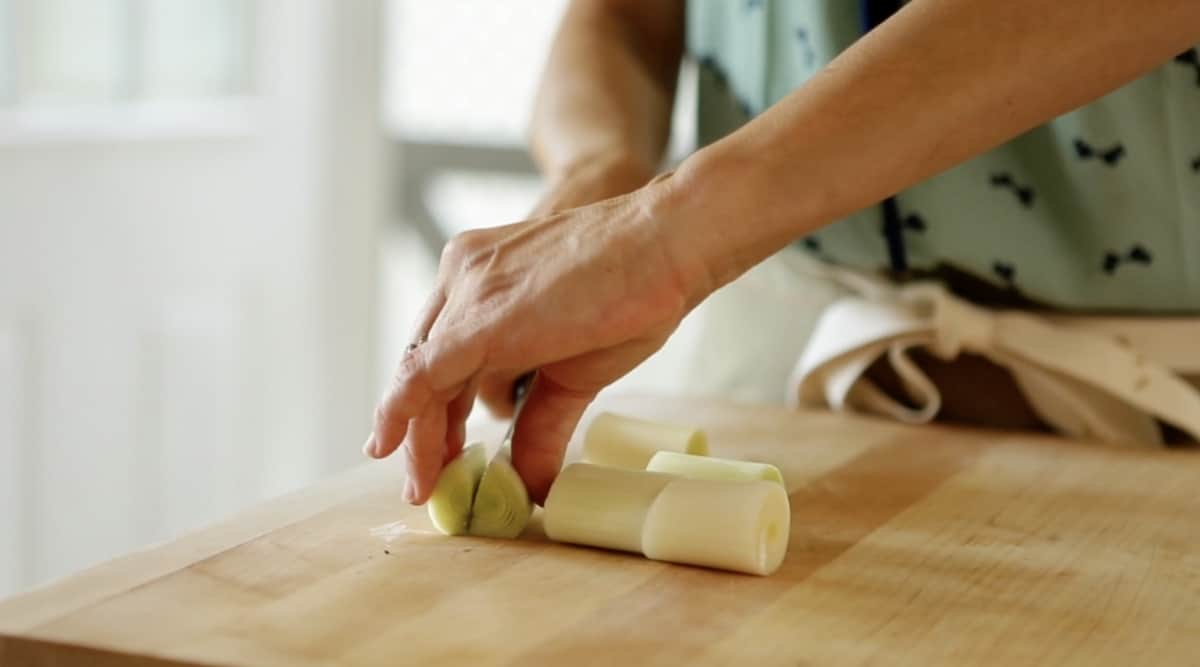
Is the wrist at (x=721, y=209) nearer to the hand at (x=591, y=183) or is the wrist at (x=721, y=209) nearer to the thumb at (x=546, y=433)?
the thumb at (x=546, y=433)

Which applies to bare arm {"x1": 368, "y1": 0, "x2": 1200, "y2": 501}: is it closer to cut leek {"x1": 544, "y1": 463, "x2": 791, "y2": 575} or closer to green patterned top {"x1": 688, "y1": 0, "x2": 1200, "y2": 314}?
cut leek {"x1": 544, "y1": 463, "x2": 791, "y2": 575}

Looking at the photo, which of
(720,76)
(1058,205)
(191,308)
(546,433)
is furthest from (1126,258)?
(191,308)

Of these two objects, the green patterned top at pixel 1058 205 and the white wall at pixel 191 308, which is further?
the white wall at pixel 191 308

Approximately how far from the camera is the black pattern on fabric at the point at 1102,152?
1.09 metres

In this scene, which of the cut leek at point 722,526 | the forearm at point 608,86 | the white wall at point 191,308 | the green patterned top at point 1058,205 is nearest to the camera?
the cut leek at point 722,526

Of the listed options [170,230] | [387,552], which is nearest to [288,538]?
[387,552]

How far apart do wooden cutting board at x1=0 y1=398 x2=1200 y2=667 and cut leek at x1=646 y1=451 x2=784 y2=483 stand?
4cm

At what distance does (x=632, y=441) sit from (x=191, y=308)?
1446mm

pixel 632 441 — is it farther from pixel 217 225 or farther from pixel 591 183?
pixel 217 225

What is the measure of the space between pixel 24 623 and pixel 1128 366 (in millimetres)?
799

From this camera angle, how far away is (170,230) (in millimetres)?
2211

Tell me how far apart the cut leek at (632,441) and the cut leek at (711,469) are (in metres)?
0.05

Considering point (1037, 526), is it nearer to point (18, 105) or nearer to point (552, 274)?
point (552, 274)

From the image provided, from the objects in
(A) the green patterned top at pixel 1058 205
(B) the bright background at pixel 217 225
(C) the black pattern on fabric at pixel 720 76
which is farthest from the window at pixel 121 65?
(A) the green patterned top at pixel 1058 205
